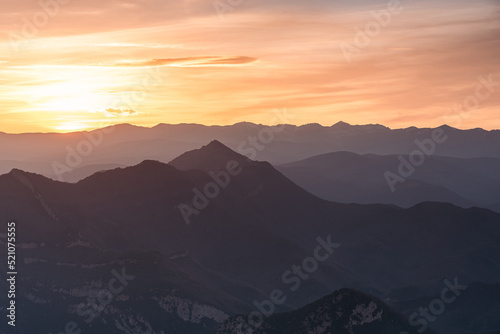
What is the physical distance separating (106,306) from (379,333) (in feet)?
237

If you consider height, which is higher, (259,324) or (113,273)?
(113,273)

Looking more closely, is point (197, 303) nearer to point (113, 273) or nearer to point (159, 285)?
point (159, 285)

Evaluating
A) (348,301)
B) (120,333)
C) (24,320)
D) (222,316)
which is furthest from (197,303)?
(348,301)

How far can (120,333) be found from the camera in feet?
592

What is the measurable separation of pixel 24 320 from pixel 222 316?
4607 centimetres

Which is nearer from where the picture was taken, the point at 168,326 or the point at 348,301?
the point at 348,301

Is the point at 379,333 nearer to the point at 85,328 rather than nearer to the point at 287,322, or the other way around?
the point at 287,322

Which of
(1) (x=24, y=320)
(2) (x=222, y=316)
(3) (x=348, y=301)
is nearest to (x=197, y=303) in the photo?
(2) (x=222, y=316)

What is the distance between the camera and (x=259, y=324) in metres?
141

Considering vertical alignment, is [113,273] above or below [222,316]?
above

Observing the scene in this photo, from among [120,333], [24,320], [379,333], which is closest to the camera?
[379,333]

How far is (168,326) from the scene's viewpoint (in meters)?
183

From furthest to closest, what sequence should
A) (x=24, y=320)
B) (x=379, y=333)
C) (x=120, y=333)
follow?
1. (x=24, y=320)
2. (x=120, y=333)
3. (x=379, y=333)

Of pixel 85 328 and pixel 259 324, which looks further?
pixel 85 328
